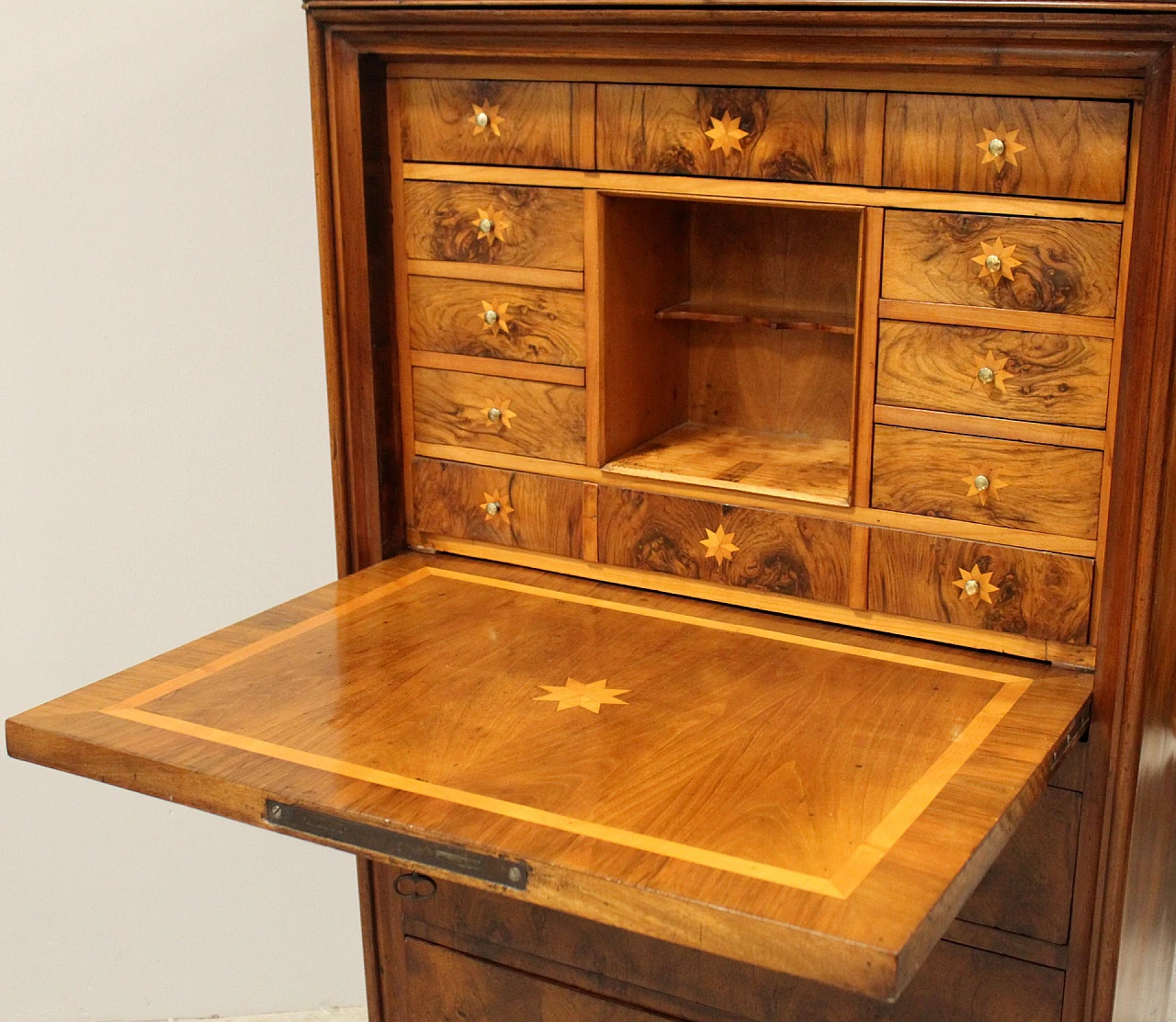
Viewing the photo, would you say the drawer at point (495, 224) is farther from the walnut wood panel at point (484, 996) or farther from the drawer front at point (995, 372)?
the walnut wood panel at point (484, 996)

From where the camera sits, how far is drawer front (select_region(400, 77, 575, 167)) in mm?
2227

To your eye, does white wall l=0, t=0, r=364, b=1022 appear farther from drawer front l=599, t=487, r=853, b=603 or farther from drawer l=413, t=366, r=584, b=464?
drawer front l=599, t=487, r=853, b=603

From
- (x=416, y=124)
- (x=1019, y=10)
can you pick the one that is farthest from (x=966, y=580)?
(x=416, y=124)

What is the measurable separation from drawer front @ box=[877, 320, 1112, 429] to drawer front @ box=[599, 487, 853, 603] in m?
0.22

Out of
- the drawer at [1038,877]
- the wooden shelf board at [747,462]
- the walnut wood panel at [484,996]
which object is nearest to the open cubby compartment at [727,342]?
the wooden shelf board at [747,462]

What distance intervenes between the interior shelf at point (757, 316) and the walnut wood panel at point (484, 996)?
1.00 meters

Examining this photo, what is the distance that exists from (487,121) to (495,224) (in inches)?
5.6

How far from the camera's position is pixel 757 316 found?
236cm

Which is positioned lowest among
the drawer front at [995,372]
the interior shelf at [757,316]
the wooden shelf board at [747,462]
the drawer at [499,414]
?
the wooden shelf board at [747,462]

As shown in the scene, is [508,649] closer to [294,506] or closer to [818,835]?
[818,835]

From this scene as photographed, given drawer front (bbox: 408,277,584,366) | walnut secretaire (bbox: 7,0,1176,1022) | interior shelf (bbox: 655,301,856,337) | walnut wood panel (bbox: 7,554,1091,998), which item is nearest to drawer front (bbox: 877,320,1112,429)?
walnut secretaire (bbox: 7,0,1176,1022)

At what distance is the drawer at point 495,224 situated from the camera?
2.27 metres

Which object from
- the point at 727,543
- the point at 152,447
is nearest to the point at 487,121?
the point at 727,543

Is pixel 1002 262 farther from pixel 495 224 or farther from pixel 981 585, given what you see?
pixel 495 224
